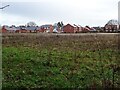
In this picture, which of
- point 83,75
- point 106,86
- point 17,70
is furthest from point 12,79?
point 106,86

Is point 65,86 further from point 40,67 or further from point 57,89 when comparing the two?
point 40,67

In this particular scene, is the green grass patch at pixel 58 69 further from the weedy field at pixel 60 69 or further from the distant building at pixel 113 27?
the distant building at pixel 113 27

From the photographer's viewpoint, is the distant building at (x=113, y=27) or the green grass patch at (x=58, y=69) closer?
the green grass patch at (x=58, y=69)

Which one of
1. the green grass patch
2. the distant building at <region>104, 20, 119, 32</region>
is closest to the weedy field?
the green grass patch

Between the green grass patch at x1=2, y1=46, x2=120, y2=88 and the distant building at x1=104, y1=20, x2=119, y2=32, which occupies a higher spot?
the distant building at x1=104, y1=20, x2=119, y2=32

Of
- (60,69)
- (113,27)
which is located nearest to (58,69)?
(60,69)

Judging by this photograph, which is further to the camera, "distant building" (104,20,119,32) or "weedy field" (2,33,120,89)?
"distant building" (104,20,119,32)

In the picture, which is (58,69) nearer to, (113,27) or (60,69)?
(60,69)

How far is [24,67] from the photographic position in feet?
44.4

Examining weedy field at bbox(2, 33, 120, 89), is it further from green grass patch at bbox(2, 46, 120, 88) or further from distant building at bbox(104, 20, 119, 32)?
distant building at bbox(104, 20, 119, 32)

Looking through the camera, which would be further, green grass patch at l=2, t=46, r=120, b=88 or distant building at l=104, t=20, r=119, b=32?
distant building at l=104, t=20, r=119, b=32

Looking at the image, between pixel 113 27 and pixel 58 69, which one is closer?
pixel 58 69

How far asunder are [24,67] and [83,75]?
263 centimetres

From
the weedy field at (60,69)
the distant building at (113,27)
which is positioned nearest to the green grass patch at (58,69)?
the weedy field at (60,69)
